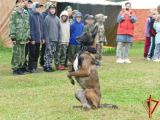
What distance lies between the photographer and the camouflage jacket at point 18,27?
40.6 feet

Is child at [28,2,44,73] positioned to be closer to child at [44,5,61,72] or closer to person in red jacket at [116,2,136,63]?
child at [44,5,61,72]

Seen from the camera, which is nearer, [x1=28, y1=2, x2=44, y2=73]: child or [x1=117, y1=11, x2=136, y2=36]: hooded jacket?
[x1=28, y1=2, x2=44, y2=73]: child

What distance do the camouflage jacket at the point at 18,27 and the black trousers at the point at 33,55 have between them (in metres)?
0.58

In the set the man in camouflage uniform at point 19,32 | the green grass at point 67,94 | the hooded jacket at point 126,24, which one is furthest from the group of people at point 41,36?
the hooded jacket at point 126,24

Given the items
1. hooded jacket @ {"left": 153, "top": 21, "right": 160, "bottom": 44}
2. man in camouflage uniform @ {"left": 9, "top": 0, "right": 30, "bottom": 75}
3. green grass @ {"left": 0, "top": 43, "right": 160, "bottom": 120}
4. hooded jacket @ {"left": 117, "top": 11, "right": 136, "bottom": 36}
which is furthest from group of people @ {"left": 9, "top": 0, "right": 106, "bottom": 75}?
hooded jacket @ {"left": 153, "top": 21, "right": 160, "bottom": 44}

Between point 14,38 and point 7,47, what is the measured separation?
22.8 feet

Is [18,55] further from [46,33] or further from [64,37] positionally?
[64,37]

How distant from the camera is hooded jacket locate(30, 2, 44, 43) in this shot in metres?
12.9

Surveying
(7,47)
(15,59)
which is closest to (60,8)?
(7,47)

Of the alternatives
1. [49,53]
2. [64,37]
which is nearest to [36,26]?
[49,53]

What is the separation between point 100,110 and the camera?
8.12 m

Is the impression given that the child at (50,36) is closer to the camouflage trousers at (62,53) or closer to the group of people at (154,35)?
the camouflage trousers at (62,53)

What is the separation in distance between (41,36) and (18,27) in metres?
0.91

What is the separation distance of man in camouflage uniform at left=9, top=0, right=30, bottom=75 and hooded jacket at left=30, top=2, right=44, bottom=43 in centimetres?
31
